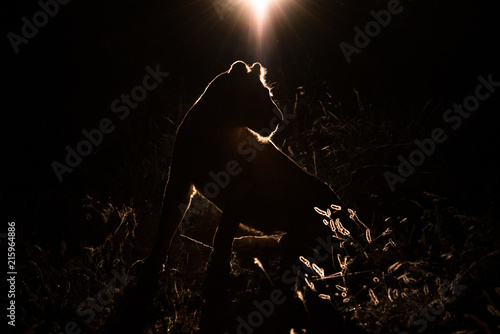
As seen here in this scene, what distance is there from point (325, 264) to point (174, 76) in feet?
15.7

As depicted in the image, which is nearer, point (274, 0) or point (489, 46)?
point (489, 46)

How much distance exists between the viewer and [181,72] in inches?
252

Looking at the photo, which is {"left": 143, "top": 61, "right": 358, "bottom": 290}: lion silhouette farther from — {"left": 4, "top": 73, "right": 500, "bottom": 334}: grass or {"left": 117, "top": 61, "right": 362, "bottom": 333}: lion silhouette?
{"left": 4, "top": 73, "right": 500, "bottom": 334}: grass

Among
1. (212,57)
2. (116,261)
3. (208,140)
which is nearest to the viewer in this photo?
(208,140)

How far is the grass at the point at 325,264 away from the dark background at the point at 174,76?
0.21ft

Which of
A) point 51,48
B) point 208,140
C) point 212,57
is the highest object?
point 51,48

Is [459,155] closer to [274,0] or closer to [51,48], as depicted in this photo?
[274,0]

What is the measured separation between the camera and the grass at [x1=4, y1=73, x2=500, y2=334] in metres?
2.19

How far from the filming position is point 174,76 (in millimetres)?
6359

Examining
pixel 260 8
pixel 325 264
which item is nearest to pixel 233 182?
pixel 325 264

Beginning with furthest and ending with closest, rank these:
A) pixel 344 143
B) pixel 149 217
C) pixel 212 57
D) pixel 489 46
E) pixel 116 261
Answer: pixel 212 57 → pixel 489 46 → pixel 344 143 → pixel 149 217 → pixel 116 261

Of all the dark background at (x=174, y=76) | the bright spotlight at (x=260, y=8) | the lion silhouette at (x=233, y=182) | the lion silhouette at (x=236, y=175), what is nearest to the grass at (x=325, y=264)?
the dark background at (x=174, y=76)

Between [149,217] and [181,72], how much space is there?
10.9 ft

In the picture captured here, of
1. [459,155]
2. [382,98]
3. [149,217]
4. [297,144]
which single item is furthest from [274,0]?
[149,217]
